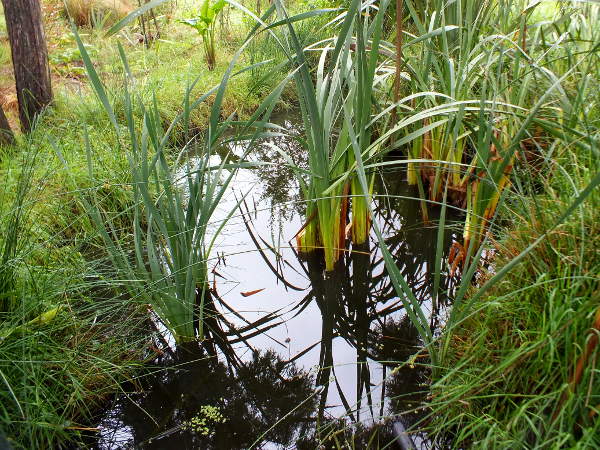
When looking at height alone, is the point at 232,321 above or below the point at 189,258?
below

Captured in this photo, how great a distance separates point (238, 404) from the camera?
161 cm

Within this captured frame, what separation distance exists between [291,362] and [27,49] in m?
2.66

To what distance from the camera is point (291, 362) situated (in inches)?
69.6

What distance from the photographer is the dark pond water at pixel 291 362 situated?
1.50 meters

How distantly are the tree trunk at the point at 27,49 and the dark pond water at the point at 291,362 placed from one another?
1.77m

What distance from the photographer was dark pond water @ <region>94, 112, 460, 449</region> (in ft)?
4.91

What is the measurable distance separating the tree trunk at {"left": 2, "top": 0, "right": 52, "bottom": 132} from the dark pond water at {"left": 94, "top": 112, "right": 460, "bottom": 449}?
5.79 feet

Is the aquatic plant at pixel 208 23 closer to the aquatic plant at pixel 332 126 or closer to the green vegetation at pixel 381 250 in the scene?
the green vegetation at pixel 381 250

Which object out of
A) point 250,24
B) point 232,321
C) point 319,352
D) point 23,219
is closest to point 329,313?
point 319,352

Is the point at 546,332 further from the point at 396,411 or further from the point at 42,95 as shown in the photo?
the point at 42,95

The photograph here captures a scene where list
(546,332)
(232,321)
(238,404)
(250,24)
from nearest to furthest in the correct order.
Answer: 1. (546,332)
2. (238,404)
3. (232,321)
4. (250,24)

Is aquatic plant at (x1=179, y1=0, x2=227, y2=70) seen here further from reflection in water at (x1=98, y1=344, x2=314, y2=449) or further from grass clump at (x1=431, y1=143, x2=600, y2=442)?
grass clump at (x1=431, y1=143, x2=600, y2=442)

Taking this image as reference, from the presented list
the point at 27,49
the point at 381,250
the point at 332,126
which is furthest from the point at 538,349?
the point at 27,49

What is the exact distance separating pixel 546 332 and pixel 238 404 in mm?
912
